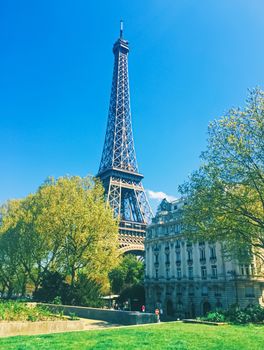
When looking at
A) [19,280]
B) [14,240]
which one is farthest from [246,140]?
[19,280]

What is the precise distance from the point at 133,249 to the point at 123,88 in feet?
205

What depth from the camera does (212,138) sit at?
2447 centimetres

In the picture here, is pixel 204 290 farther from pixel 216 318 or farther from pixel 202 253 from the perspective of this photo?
pixel 216 318

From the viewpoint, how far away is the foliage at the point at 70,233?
32250 mm

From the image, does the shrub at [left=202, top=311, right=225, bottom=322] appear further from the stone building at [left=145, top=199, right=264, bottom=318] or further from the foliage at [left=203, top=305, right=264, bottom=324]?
the stone building at [left=145, top=199, right=264, bottom=318]

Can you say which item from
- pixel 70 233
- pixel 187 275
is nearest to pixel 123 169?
pixel 187 275

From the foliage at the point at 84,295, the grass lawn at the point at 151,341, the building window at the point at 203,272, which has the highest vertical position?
the building window at the point at 203,272

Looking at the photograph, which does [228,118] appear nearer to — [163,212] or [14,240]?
[14,240]

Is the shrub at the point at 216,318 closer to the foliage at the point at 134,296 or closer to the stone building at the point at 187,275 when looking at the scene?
the stone building at the point at 187,275

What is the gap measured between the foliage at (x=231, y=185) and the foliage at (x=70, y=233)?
10660 millimetres

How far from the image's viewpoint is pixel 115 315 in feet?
70.4

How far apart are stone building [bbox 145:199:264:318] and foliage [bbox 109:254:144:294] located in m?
2.76

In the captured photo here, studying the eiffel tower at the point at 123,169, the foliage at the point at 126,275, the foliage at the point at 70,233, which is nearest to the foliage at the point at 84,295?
the foliage at the point at 70,233

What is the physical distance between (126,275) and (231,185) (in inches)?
1832
